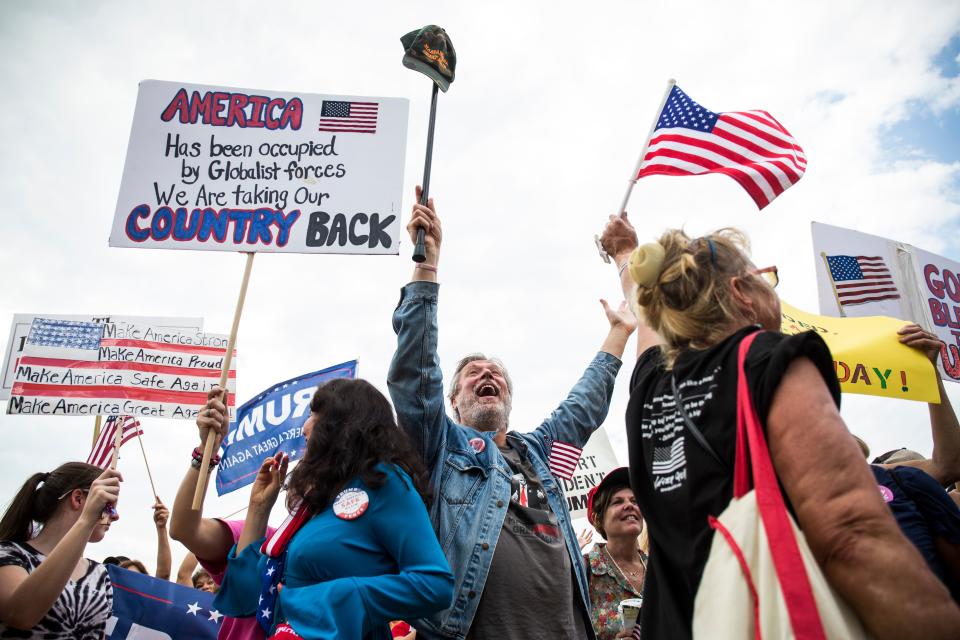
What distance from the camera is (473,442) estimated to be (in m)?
3.31

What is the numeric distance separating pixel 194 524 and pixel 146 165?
8.69 feet

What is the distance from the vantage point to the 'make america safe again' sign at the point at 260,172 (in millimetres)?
4566

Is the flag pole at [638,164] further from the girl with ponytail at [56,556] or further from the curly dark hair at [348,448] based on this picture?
the girl with ponytail at [56,556]

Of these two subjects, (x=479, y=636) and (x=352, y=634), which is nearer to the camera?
(x=352, y=634)

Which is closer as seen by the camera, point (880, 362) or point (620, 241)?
point (620, 241)

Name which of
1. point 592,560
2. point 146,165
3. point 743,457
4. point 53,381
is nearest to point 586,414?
Answer: point 592,560

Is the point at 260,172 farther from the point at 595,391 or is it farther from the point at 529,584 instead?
the point at 529,584

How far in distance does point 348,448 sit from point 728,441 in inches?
66.8

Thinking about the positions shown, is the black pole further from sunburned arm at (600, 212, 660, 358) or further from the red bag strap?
the red bag strap

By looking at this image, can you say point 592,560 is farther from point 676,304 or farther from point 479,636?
point 676,304

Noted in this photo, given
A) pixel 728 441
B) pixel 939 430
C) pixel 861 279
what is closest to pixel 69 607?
pixel 728 441

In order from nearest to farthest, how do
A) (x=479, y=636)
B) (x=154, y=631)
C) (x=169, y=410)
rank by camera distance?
(x=479, y=636) → (x=154, y=631) → (x=169, y=410)

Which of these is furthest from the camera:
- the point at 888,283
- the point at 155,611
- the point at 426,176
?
the point at 888,283

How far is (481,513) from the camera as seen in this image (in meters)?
2.96
